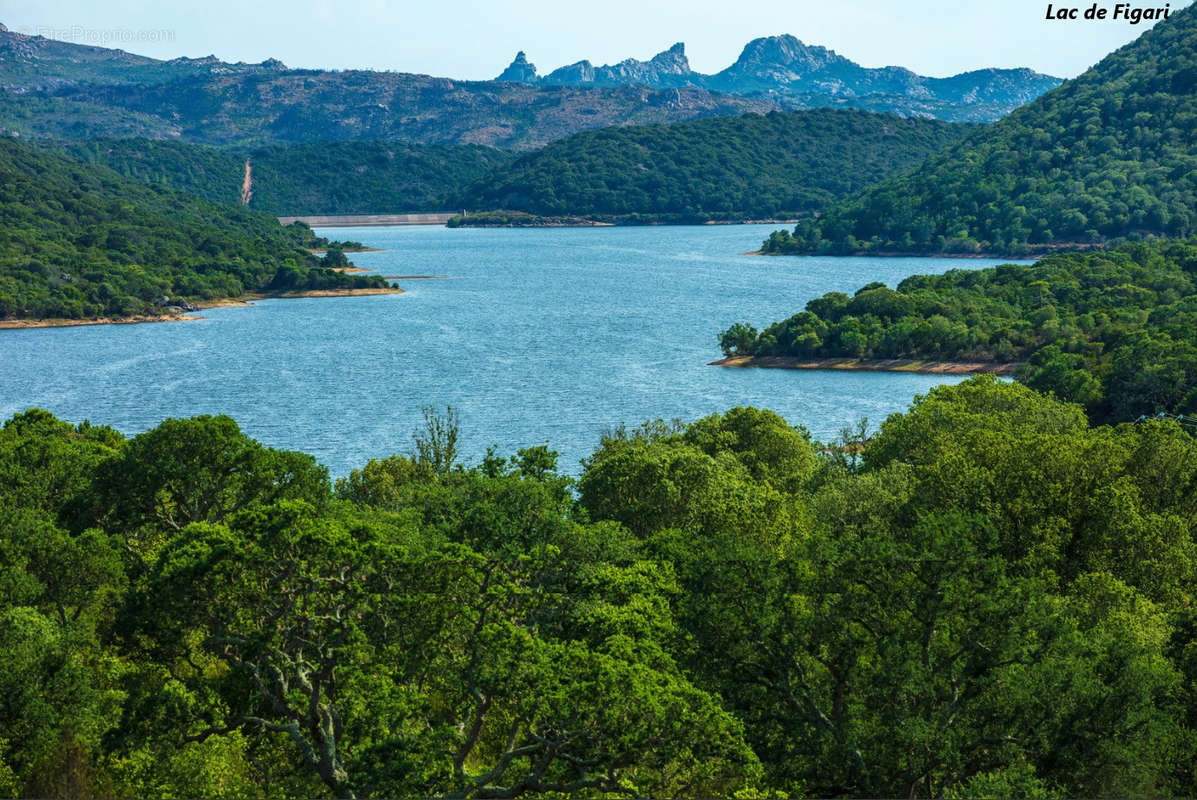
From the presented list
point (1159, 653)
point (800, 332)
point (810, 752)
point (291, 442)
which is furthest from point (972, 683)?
point (800, 332)

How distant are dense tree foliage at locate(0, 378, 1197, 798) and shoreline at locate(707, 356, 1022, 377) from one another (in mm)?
92710

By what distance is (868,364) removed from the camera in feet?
424

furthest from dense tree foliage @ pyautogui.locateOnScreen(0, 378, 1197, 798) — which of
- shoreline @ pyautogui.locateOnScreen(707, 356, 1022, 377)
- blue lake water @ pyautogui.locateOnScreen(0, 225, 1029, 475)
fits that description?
shoreline @ pyautogui.locateOnScreen(707, 356, 1022, 377)

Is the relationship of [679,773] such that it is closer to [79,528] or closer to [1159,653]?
[1159,653]

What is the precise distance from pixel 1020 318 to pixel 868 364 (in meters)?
17.6

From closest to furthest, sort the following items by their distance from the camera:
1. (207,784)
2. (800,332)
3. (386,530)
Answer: (207,784), (386,530), (800,332)

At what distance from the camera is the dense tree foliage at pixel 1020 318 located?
4235 inches

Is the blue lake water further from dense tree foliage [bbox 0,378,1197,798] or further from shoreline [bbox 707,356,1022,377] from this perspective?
dense tree foliage [bbox 0,378,1197,798]

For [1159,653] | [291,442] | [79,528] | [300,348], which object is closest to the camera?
[1159,653]

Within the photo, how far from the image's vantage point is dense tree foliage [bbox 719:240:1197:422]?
108 m

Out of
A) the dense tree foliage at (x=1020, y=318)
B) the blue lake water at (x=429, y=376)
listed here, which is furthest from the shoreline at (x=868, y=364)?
the blue lake water at (x=429, y=376)

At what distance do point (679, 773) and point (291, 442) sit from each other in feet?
235

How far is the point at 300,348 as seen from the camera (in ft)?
475

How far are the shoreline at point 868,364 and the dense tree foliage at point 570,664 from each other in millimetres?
92710
